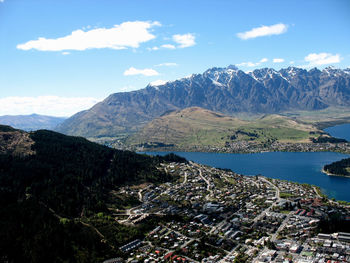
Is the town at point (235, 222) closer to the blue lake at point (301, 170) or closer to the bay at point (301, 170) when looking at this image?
the bay at point (301, 170)

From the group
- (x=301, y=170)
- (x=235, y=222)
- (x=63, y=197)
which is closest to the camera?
(x=235, y=222)

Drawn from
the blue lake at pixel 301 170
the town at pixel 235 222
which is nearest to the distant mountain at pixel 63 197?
the town at pixel 235 222

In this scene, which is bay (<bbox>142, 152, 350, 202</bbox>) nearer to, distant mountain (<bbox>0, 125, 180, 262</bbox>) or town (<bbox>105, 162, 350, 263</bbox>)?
town (<bbox>105, 162, 350, 263</bbox>)

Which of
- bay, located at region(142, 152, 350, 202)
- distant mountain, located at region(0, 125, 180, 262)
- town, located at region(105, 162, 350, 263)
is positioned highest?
distant mountain, located at region(0, 125, 180, 262)

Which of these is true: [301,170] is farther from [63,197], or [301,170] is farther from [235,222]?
[63,197]

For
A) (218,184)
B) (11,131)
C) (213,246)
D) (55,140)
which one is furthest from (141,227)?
(11,131)

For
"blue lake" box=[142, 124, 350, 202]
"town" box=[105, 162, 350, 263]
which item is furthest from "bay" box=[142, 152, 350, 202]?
"town" box=[105, 162, 350, 263]

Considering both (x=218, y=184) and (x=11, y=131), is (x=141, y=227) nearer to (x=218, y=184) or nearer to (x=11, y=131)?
(x=218, y=184)

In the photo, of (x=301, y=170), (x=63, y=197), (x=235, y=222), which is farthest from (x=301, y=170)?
(x=63, y=197)
